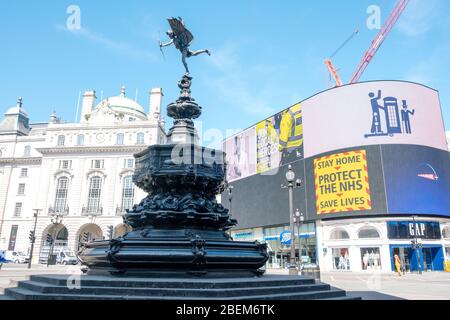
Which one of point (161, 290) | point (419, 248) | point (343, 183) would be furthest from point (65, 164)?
point (161, 290)

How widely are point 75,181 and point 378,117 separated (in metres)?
44.5

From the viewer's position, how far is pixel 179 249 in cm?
674

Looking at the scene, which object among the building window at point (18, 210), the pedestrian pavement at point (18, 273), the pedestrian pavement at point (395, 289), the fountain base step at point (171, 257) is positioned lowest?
the pedestrian pavement at point (395, 289)

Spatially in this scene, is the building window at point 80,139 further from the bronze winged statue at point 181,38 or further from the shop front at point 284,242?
the bronze winged statue at point 181,38

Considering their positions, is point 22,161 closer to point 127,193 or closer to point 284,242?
point 127,193

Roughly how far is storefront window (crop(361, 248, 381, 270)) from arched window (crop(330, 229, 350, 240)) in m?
3.13

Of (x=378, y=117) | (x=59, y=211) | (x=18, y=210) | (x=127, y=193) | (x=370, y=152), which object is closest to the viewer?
(x=370, y=152)

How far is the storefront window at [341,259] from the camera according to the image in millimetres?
41438

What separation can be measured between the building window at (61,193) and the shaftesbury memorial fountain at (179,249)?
167 ft

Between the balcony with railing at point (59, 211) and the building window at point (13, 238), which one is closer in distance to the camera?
the balcony with railing at point (59, 211)

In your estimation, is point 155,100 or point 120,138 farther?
point 155,100

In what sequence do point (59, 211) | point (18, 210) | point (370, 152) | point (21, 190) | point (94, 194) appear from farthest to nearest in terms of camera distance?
point (21, 190)
point (18, 210)
point (94, 194)
point (59, 211)
point (370, 152)

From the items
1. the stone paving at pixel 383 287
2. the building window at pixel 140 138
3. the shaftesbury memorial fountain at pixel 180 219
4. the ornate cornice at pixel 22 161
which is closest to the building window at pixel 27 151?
the ornate cornice at pixel 22 161
